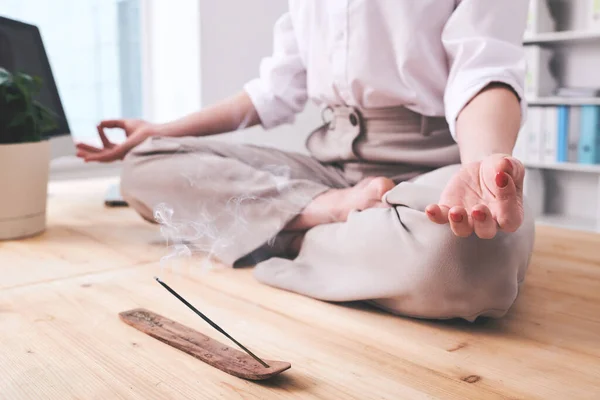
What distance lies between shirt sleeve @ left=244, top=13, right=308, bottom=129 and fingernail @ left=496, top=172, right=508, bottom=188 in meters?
0.91

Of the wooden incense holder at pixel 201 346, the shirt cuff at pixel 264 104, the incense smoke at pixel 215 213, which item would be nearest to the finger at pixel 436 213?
the wooden incense holder at pixel 201 346

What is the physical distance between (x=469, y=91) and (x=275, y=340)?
49cm

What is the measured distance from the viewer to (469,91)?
3.13 ft

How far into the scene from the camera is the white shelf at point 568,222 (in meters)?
2.34

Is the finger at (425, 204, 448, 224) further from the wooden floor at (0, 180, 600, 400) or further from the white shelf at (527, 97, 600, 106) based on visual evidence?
the white shelf at (527, 97, 600, 106)

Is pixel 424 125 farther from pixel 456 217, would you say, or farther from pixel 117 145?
pixel 117 145

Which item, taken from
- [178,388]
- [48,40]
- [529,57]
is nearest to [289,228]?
[178,388]

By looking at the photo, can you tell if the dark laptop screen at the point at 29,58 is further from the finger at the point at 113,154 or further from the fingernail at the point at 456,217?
the fingernail at the point at 456,217

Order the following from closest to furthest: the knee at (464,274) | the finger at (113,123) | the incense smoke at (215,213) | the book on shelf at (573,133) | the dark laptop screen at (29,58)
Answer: the knee at (464,274) < the incense smoke at (215,213) < the finger at (113,123) < the dark laptop screen at (29,58) < the book on shelf at (573,133)

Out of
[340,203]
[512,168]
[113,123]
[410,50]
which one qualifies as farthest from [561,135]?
[512,168]

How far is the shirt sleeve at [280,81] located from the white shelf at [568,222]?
128 cm

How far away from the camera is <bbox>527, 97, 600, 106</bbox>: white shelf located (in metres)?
2.17

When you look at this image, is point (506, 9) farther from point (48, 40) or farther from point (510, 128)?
point (48, 40)

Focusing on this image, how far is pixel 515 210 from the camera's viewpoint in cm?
64
